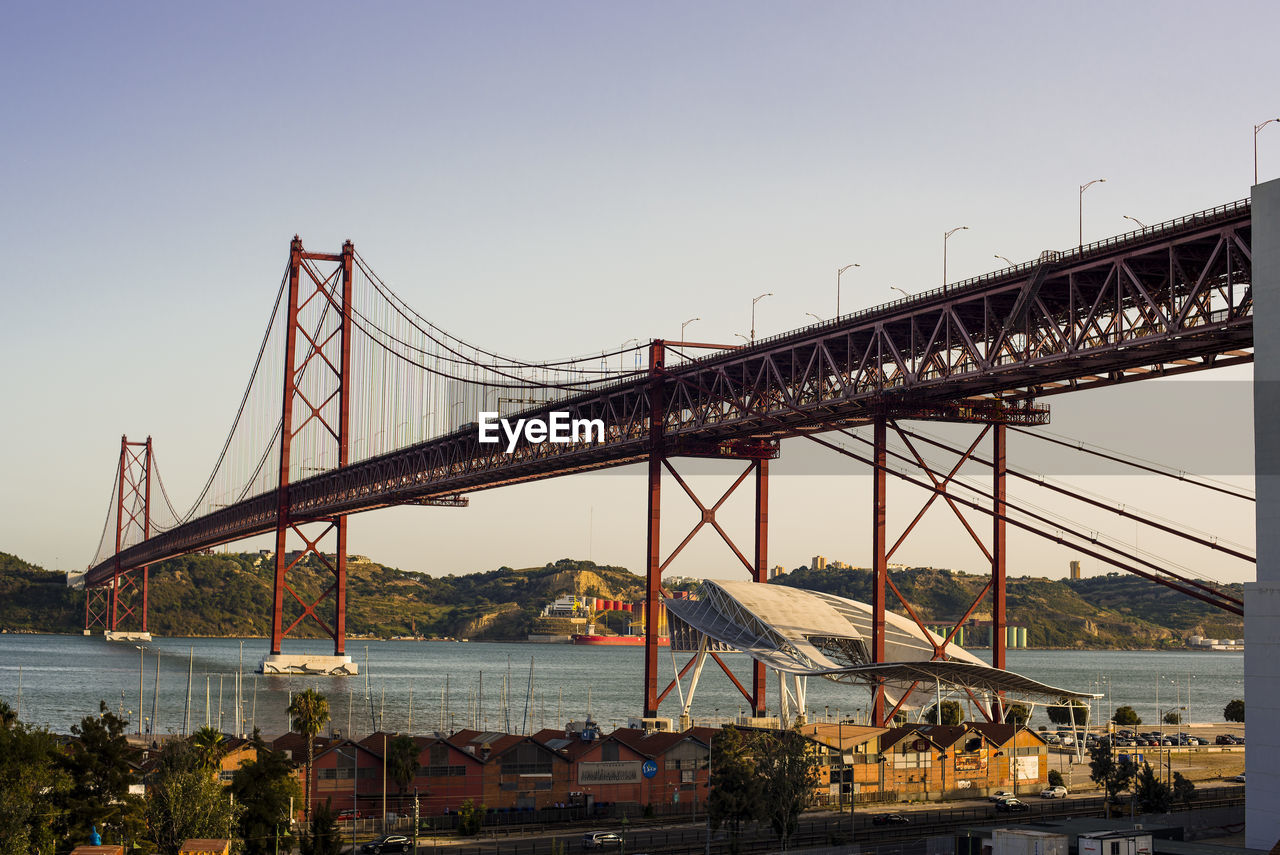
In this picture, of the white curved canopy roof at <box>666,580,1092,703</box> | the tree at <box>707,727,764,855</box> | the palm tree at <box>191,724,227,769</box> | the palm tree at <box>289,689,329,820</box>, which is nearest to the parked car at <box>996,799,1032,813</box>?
the white curved canopy roof at <box>666,580,1092,703</box>

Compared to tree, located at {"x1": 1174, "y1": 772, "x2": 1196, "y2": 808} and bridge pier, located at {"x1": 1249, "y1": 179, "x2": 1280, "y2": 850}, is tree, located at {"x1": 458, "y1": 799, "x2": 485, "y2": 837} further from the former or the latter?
tree, located at {"x1": 1174, "y1": 772, "x2": 1196, "y2": 808}

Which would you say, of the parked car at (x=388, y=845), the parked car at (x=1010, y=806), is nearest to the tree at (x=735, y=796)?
the parked car at (x=388, y=845)

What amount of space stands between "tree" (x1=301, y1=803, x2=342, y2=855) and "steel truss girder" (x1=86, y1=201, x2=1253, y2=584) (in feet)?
82.6

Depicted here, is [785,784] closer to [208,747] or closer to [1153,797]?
[1153,797]

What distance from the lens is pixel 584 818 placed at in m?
55.2

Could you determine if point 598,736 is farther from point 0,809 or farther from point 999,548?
point 0,809

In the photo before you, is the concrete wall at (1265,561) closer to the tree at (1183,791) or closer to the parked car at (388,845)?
the tree at (1183,791)

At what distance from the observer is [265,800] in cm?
4462

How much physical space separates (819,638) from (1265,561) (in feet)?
97.7

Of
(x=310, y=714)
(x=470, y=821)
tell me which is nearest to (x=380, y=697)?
(x=310, y=714)

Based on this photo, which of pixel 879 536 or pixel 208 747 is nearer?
pixel 208 747

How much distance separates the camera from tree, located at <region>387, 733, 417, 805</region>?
175ft

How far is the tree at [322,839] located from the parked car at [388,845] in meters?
1.58

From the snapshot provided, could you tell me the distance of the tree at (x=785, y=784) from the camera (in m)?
45.8
